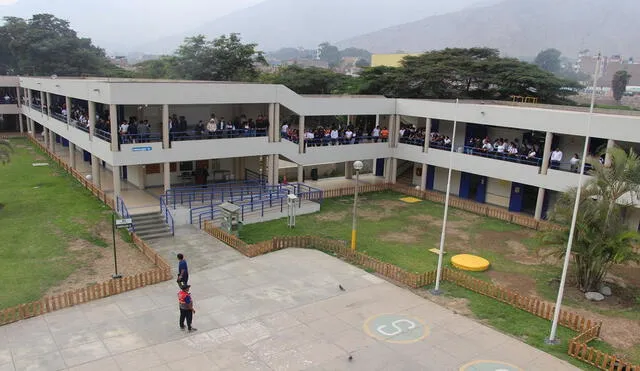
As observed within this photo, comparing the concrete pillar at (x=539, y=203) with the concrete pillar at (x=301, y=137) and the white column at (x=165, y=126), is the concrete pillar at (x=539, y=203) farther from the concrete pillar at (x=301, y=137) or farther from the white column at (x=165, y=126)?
the white column at (x=165, y=126)

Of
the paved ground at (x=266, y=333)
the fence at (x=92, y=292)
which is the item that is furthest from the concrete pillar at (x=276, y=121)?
the paved ground at (x=266, y=333)

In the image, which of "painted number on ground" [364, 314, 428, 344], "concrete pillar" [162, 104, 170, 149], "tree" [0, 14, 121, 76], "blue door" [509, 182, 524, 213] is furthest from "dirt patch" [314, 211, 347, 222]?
"tree" [0, 14, 121, 76]

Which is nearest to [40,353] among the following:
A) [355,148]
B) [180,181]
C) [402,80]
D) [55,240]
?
[55,240]

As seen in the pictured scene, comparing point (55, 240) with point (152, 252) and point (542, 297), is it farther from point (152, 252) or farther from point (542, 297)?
point (542, 297)

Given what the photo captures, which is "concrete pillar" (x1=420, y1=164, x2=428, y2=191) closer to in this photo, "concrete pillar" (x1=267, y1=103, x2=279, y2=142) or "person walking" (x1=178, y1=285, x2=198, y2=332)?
"concrete pillar" (x1=267, y1=103, x2=279, y2=142)

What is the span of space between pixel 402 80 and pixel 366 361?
4248cm

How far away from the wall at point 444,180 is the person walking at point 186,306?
2275 cm

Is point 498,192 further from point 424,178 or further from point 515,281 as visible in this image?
point 515,281

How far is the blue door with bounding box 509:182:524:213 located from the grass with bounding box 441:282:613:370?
13.4 m

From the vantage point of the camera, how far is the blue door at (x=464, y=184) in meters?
32.2

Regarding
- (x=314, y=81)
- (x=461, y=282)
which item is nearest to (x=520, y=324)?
(x=461, y=282)

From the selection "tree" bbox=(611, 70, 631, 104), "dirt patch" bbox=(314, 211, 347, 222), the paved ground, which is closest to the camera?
the paved ground

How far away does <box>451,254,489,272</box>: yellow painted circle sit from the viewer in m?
20.2

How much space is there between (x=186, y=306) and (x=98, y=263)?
712cm
